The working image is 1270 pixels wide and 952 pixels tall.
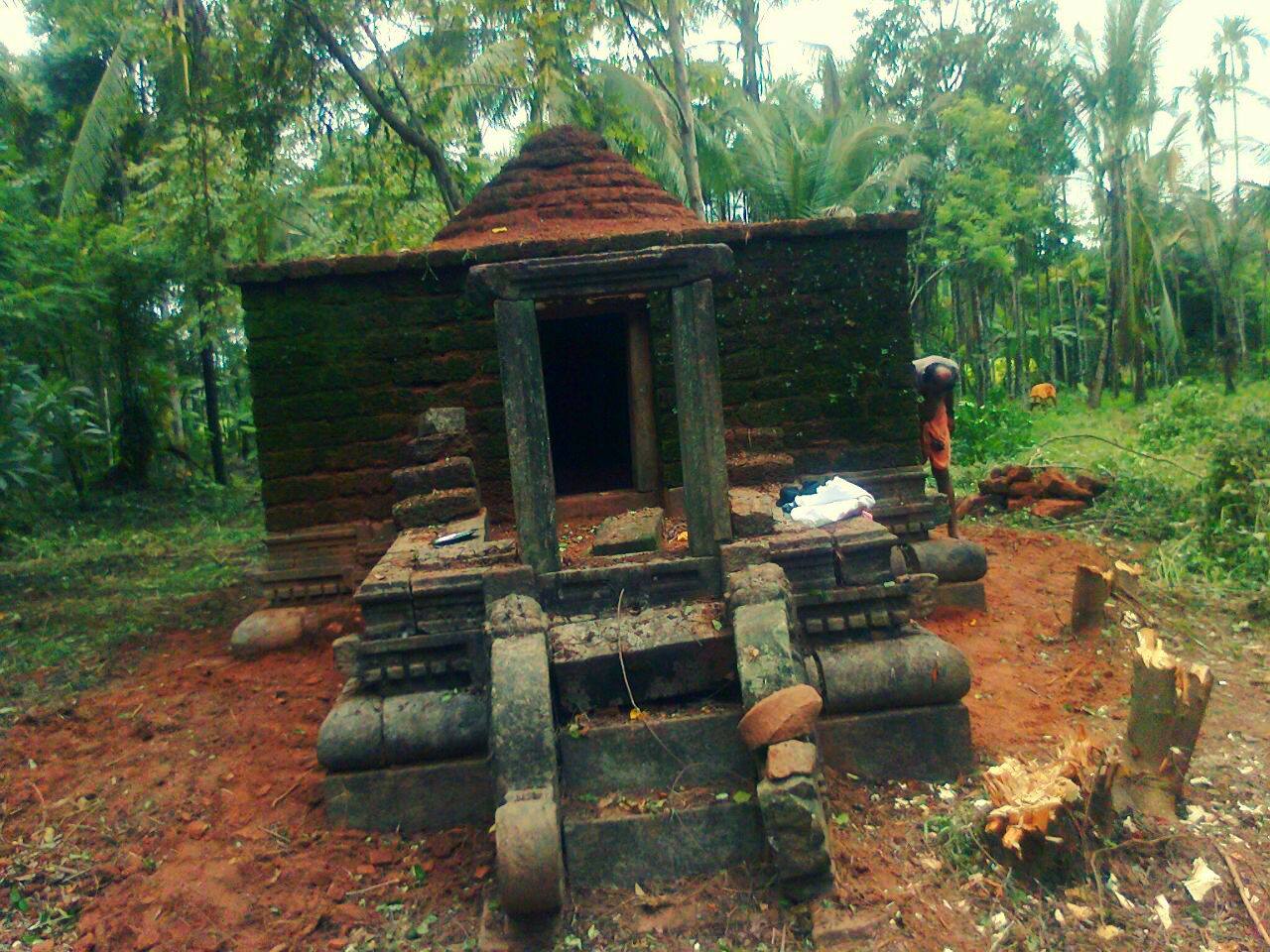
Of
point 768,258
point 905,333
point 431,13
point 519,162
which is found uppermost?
point 431,13

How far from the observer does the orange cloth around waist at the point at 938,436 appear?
7164 millimetres

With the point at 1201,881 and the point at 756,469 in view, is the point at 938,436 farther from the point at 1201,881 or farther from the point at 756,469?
the point at 1201,881

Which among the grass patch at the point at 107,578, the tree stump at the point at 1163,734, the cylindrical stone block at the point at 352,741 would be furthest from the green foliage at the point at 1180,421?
the grass patch at the point at 107,578

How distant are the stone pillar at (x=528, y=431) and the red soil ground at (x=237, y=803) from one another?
1.27 m

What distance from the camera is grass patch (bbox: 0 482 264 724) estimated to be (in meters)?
6.87

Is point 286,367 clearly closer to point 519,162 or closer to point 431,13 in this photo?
point 519,162

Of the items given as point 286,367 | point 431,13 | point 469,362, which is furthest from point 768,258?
point 431,13

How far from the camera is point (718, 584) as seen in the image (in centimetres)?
431

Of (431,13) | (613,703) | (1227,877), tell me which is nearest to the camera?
(1227,877)

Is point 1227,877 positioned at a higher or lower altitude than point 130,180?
lower

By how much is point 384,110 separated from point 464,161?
2.60 meters

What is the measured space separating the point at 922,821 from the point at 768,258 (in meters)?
3.88

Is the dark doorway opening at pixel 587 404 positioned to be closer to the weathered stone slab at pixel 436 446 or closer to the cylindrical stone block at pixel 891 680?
the weathered stone slab at pixel 436 446

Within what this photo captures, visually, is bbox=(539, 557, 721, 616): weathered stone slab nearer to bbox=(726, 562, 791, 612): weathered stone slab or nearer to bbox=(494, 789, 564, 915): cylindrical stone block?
bbox=(726, 562, 791, 612): weathered stone slab
